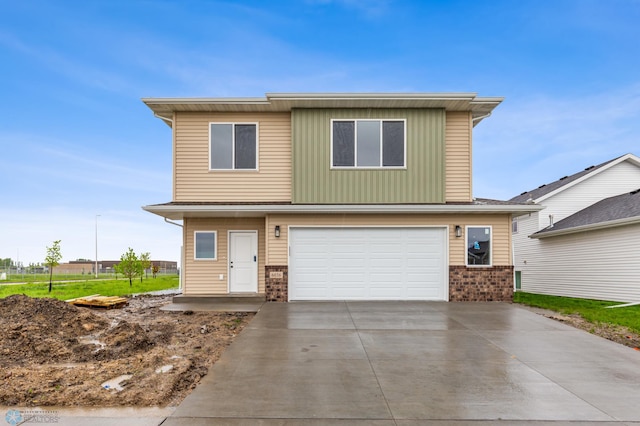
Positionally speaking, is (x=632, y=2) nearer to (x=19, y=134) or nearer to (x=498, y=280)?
(x=498, y=280)

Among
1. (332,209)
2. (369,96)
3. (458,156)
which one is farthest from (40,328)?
(458,156)

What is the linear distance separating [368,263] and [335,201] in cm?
207

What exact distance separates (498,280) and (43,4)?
58.6 feet

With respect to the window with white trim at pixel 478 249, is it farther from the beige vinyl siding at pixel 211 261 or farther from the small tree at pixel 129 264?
the small tree at pixel 129 264

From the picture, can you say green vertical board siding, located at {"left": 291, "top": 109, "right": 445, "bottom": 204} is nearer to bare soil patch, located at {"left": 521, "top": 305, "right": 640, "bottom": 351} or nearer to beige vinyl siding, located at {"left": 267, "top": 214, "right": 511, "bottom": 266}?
beige vinyl siding, located at {"left": 267, "top": 214, "right": 511, "bottom": 266}

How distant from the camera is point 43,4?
13.1 meters

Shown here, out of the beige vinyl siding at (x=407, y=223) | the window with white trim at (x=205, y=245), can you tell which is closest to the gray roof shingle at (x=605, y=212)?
the beige vinyl siding at (x=407, y=223)

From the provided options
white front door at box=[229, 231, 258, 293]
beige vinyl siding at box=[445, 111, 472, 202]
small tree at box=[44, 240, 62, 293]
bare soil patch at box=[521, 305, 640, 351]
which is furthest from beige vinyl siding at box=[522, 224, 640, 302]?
small tree at box=[44, 240, 62, 293]

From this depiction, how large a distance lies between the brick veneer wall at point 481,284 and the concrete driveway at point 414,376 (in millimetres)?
2986

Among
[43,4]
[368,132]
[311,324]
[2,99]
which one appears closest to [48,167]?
[2,99]

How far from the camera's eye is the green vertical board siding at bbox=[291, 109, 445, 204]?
11.0 meters

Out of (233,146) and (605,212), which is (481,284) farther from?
(233,146)

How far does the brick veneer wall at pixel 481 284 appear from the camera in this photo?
422 inches

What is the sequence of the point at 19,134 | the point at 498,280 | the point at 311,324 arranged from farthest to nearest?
the point at 19,134 < the point at 498,280 < the point at 311,324
